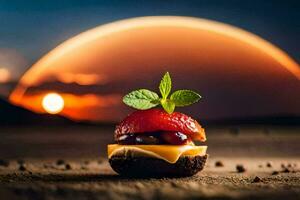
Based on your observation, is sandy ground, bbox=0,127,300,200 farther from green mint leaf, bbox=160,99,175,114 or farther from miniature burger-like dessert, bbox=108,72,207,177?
green mint leaf, bbox=160,99,175,114

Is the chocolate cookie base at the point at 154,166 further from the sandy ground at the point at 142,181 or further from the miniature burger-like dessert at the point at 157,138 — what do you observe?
the sandy ground at the point at 142,181

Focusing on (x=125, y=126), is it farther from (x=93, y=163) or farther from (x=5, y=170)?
(x=93, y=163)

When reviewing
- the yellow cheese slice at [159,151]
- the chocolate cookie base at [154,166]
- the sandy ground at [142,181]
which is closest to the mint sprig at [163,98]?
the yellow cheese slice at [159,151]

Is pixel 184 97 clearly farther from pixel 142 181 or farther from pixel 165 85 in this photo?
pixel 142 181

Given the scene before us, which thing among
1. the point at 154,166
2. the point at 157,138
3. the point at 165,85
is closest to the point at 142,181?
the point at 154,166

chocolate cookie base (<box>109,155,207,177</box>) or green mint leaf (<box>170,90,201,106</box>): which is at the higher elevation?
green mint leaf (<box>170,90,201,106</box>)

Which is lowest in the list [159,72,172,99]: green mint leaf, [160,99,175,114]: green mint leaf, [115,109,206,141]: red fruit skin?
[115,109,206,141]: red fruit skin

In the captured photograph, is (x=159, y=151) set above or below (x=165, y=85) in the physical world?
below

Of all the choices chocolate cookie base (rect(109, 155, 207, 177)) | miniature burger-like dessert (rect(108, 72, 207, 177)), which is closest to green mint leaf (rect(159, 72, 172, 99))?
miniature burger-like dessert (rect(108, 72, 207, 177))
